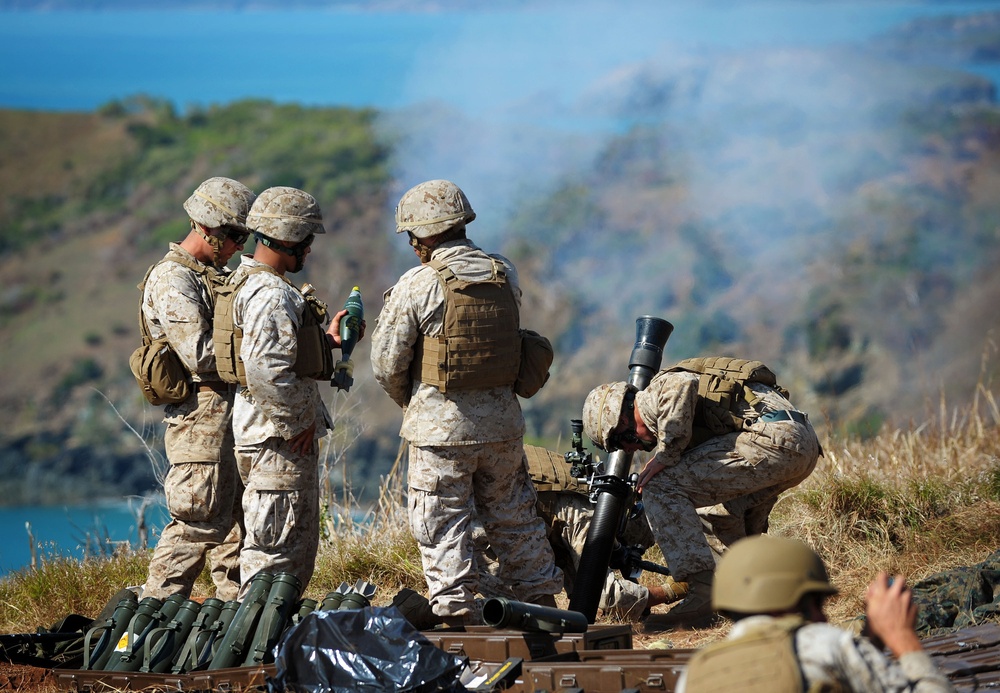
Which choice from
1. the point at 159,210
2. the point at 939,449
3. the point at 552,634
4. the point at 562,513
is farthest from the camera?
the point at 159,210

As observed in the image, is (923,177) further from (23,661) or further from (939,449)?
(23,661)

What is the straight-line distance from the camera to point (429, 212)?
5922mm

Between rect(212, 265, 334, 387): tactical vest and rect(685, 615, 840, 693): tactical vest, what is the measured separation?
304 cm

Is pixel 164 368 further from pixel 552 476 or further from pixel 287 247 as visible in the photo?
pixel 552 476

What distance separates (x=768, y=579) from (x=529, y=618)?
6.09ft

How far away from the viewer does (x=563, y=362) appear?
63.7 meters

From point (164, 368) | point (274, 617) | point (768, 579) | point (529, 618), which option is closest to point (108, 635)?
point (274, 617)

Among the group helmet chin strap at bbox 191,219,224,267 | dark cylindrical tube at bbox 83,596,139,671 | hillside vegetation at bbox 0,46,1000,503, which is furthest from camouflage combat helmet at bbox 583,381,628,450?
hillside vegetation at bbox 0,46,1000,503

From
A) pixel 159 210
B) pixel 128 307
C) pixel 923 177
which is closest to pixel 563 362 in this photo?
pixel 923 177

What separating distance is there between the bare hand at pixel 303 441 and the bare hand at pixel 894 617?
318 cm

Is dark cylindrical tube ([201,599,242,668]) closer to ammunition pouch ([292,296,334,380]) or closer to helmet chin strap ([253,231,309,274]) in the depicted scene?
ammunition pouch ([292,296,334,380])

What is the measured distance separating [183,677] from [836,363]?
53.7 metres

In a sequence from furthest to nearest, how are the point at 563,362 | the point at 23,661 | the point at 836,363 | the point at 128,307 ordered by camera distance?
the point at 128,307
the point at 563,362
the point at 836,363
the point at 23,661

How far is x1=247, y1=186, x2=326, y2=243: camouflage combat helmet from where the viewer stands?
602cm
